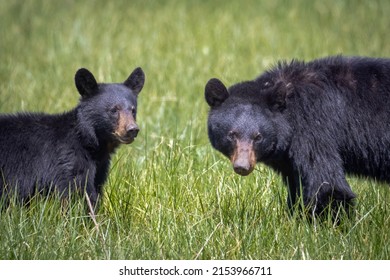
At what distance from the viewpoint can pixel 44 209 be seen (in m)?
6.62

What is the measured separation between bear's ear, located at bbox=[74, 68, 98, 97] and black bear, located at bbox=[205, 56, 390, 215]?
0.93 metres

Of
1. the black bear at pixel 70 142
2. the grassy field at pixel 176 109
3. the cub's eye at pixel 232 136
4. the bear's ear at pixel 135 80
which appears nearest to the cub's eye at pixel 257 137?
the cub's eye at pixel 232 136

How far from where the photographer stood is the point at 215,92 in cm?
681

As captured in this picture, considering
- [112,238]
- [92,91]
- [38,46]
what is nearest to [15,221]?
[112,238]

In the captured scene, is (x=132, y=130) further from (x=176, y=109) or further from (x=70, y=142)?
(x=176, y=109)

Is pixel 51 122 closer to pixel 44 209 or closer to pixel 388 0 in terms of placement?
pixel 44 209

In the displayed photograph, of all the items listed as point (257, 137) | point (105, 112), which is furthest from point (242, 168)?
point (105, 112)

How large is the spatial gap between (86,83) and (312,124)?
177 centimetres

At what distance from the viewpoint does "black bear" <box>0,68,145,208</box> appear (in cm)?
697

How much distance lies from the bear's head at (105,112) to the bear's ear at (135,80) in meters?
0.14

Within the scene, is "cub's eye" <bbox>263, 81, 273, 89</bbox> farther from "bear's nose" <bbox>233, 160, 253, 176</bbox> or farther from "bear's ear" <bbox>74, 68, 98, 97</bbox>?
"bear's ear" <bbox>74, 68, 98, 97</bbox>

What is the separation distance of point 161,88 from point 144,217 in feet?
14.4

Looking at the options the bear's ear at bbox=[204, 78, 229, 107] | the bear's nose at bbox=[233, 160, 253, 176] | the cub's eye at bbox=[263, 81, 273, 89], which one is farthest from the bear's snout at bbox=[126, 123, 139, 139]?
the cub's eye at bbox=[263, 81, 273, 89]

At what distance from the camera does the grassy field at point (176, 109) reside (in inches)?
253
